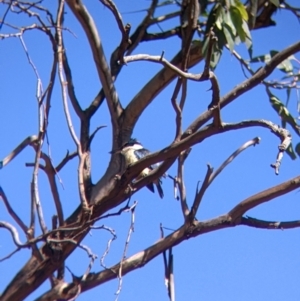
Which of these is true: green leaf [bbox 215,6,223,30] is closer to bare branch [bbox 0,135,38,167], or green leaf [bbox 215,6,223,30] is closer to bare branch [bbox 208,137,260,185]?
bare branch [bbox 208,137,260,185]

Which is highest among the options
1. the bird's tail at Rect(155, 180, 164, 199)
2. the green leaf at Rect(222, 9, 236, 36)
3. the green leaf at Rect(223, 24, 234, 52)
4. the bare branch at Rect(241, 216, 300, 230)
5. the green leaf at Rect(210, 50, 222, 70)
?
the bird's tail at Rect(155, 180, 164, 199)

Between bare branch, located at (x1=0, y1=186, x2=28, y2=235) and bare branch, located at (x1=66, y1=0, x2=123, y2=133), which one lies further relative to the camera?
bare branch, located at (x1=66, y1=0, x2=123, y2=133)

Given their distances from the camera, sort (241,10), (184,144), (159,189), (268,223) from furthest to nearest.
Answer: (159,189) < (241,10) < (268,223) < (184,144)

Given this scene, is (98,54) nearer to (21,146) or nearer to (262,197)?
(21,146)

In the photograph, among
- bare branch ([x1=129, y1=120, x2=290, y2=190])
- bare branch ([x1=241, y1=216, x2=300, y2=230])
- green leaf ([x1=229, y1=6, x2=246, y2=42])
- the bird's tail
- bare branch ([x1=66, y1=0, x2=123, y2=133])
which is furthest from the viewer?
the bird's tail

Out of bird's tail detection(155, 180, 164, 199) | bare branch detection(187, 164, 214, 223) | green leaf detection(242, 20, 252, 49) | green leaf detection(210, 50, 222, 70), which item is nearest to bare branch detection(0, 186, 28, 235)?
bare branch detection(187, 164, 214, 223)

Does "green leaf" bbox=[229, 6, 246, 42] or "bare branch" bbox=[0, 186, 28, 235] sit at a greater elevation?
"green leaf" bbox=[229, 6, 246, 42]

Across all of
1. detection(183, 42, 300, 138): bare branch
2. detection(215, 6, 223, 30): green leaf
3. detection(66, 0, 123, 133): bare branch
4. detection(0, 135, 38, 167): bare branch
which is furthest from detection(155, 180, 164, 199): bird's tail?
detection(183, 42, 300, 138): bare branch

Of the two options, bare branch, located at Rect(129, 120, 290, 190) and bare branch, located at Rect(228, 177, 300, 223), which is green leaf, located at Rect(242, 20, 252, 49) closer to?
bare branch, located at Rect(129, 120, 290, 190)

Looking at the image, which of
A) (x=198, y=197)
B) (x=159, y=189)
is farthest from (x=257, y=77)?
(x=159, y=189)

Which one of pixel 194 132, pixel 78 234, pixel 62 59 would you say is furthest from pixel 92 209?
pixel 62 59

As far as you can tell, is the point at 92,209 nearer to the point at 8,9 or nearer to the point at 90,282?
the point at 90,282

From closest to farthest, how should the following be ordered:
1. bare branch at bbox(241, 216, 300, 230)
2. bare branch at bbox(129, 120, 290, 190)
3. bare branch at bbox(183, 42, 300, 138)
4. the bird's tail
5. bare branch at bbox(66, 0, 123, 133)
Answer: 1. bare branch at bbox(129, 120, 290, 190)
2. bare branch at bbox(183, 42, 300, 138)
3. bare branch at bbox(241, 216, 300, 230)
4. bare branch at bbox(66, 0, 123, 133)
5. the bird's tail

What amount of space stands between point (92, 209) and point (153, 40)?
936 mm
